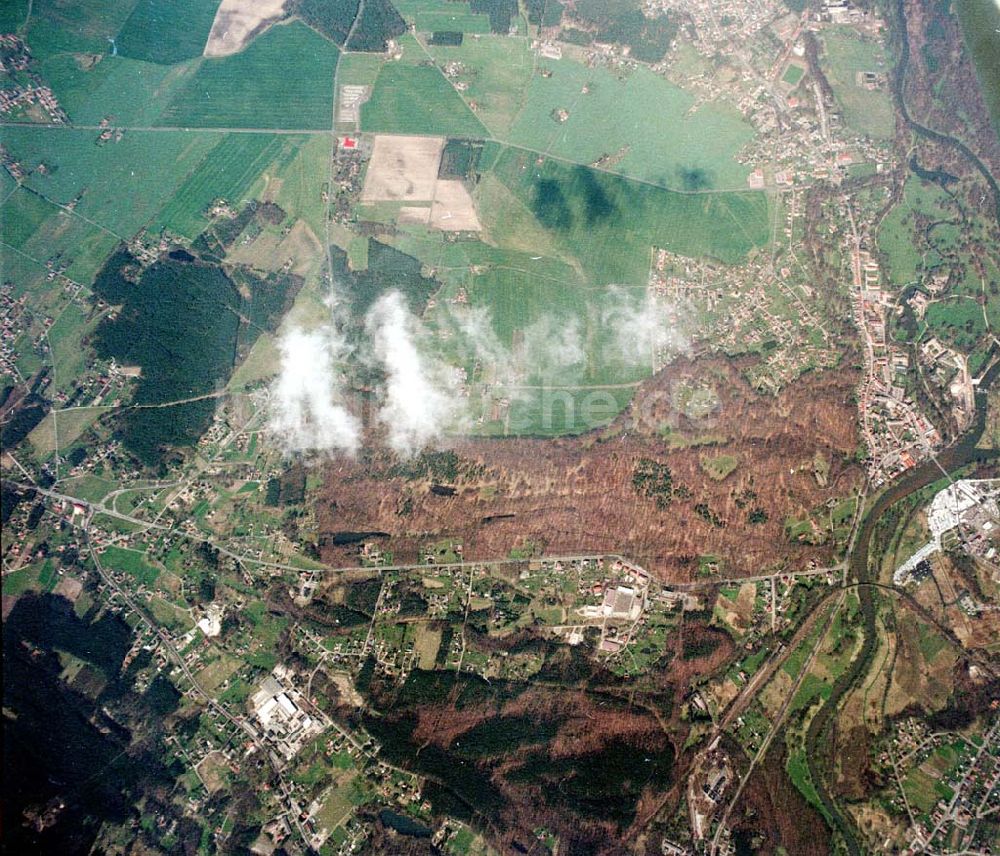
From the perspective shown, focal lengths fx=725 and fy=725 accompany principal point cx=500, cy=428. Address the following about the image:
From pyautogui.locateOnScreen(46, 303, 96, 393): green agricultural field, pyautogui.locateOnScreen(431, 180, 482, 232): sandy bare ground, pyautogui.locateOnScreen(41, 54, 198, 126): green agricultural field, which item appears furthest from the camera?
pyautogui.locateOnScreen(41, 54, 198, 126): green agricultural field

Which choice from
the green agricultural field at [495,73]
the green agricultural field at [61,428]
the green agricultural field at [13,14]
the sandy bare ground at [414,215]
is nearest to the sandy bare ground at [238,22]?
the green agricultural field at [495,73]

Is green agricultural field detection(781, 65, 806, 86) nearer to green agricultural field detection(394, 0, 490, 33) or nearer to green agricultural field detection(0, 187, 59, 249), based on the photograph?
green agricultural field detection(394, 0, 490, 33)

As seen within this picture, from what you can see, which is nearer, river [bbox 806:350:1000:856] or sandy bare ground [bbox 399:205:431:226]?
river [bbox 806:350:1000:856]

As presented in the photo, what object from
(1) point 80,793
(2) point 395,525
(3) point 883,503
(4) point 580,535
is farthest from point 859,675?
(1) point 80,793

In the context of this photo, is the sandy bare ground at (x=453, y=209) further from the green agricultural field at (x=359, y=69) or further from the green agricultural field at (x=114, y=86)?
the green agricultural field at (x=114, y=86)

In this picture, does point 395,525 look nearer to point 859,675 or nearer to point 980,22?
point 859,675

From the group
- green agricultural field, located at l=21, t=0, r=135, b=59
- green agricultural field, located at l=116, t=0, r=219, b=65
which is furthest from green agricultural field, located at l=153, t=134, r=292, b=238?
green agricultural field, located at l=21, t=0, r=135, b=59
